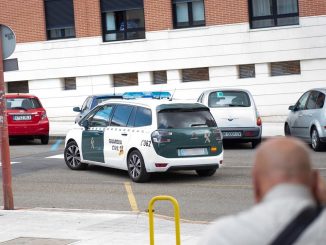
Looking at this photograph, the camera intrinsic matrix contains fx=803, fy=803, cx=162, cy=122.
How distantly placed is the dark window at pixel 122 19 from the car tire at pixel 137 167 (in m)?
17.5

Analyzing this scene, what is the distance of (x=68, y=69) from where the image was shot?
32.6 meters

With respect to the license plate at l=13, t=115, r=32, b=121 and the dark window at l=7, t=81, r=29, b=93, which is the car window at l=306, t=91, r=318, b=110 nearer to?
the license plate at l=13, t=115, r=32, b=121

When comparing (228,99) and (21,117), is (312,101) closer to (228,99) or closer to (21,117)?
(228,99)

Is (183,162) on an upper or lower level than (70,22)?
lower

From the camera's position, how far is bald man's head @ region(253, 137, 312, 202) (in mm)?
2633

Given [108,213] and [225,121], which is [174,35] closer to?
[225,121]

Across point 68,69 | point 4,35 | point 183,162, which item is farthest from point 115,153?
point 68,69

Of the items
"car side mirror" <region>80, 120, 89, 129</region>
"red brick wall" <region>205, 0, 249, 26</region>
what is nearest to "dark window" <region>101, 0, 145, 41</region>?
"red brick wall" <region>205, 0, 249, 26</region>

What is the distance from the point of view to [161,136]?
1398 centimetres

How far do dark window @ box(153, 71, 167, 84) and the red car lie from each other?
918 centimetres

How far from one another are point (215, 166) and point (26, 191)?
3.40 m

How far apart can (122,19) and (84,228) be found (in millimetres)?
22722

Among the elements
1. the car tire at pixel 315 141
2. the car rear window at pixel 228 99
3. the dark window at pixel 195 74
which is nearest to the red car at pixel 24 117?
the car rear window at pixel 228 99

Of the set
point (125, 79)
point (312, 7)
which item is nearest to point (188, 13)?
point (125, 79)
